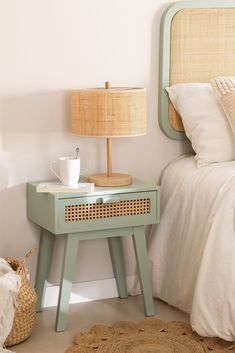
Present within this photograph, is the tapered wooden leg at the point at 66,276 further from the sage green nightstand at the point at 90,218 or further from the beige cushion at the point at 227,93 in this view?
the beige cushion at the point at 227,93

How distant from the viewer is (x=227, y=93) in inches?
134

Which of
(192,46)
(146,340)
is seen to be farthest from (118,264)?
(192,46)

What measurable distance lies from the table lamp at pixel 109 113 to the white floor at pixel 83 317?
1.96ft

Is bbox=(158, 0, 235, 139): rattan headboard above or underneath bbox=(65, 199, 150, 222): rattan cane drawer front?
above

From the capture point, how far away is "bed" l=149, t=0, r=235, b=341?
305 cm

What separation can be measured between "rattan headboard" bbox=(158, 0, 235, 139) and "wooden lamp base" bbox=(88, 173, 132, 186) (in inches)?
16.6

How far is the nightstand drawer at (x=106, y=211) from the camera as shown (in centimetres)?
318

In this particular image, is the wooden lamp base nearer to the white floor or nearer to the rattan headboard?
the rattan headboard

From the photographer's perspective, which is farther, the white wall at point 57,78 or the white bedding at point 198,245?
the white wall at point 57,78

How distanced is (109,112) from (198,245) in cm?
68

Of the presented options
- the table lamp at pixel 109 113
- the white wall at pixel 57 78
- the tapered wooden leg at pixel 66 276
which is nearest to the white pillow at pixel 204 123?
the white wall at pixel 57 78

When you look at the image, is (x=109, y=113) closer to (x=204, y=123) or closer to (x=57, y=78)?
(x=57, y=78)

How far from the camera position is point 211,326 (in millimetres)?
3041

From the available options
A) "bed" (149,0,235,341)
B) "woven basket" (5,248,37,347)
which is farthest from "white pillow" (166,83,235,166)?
"woven basket" (5,248,37,347)
